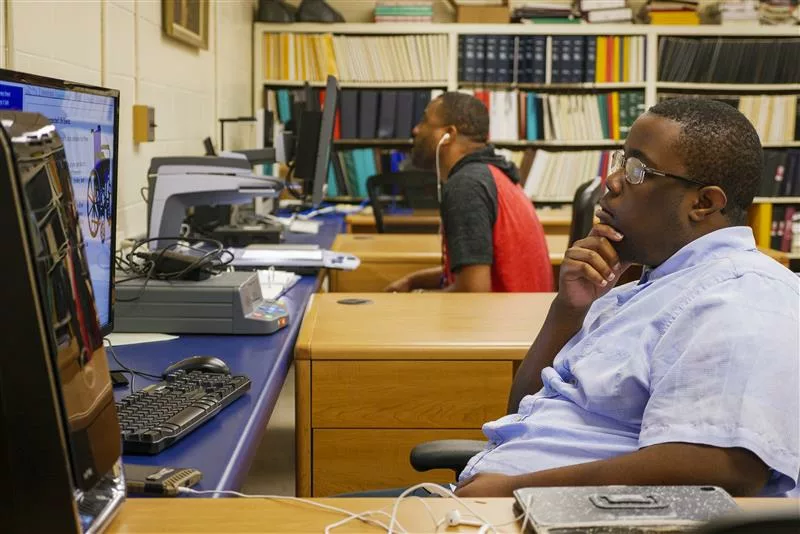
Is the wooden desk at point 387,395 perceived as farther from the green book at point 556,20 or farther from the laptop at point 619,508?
the green book at point 556,20

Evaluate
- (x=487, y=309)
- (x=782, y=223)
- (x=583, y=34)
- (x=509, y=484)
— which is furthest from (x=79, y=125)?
(x=782, y=223)

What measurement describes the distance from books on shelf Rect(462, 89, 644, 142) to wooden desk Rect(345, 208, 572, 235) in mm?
798

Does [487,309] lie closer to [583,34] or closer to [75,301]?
[75,301]

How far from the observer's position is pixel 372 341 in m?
1.89

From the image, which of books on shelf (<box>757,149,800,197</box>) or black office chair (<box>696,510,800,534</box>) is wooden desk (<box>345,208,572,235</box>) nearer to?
books on shelf (<box>757,149,800,197</box>)

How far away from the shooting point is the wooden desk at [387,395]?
1.86 m

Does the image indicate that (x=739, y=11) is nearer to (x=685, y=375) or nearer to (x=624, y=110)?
(x=624, y=110)

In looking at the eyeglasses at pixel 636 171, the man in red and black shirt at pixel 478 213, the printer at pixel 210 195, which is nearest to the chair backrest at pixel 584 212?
the man in red and black shirt at pixel 478 213

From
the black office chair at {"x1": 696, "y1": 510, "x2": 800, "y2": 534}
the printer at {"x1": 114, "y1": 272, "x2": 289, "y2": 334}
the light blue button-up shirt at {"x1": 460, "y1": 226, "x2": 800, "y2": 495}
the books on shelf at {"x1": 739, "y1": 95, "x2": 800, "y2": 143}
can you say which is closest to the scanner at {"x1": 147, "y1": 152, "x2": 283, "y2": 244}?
the printer at {"x1": 114, "y1": 272, "x2": 289, "y2": 334}

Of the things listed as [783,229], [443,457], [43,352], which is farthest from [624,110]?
[43,352]

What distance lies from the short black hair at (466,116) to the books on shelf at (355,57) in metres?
2.51

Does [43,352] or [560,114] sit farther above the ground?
[560,114]

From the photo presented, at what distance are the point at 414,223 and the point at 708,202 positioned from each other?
3.36m

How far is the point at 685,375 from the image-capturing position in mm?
1050
